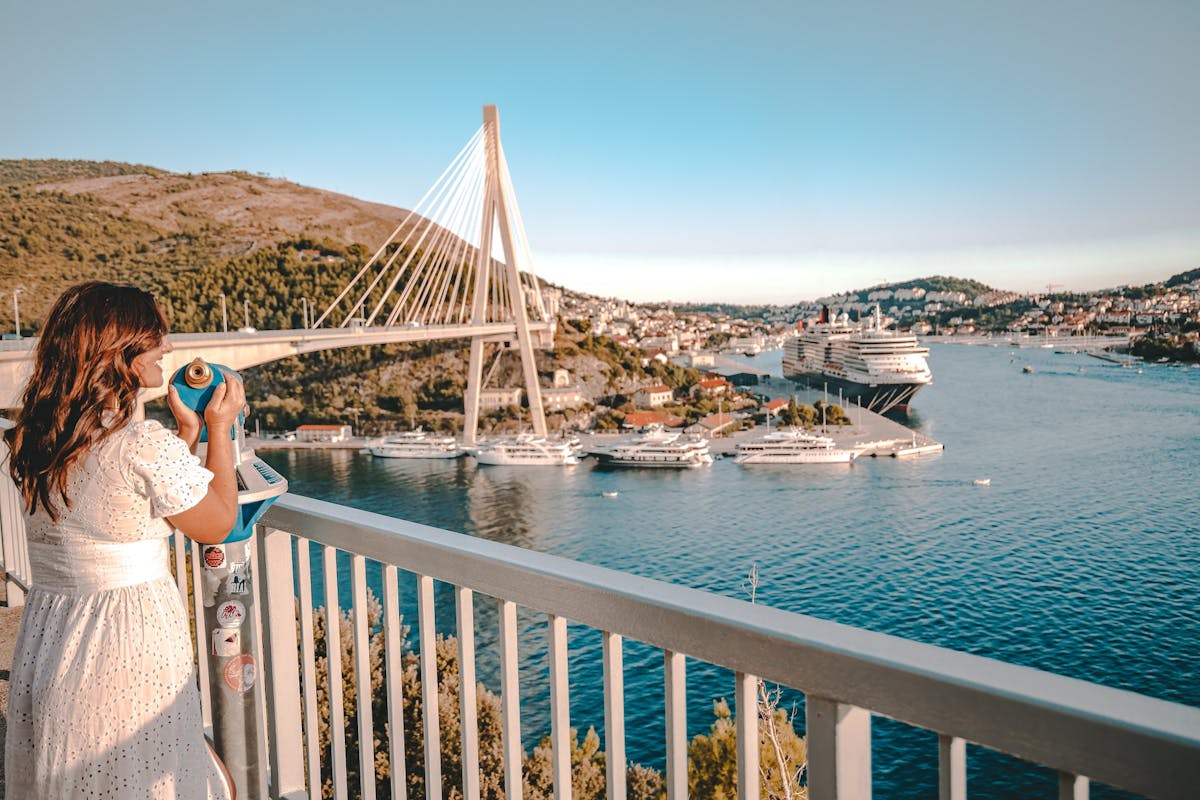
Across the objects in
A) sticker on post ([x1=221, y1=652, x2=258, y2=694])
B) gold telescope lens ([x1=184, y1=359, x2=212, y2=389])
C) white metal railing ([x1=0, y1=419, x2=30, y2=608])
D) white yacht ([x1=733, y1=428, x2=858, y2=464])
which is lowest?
white yacht ([x1=733, y1=428, x2=858, y2=464])

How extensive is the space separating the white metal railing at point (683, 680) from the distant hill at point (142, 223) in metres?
23.9

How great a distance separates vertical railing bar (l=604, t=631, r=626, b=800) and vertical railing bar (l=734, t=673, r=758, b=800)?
8 cm

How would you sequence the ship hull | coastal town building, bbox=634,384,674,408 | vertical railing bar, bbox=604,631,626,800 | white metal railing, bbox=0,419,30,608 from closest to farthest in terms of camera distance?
vertical railing bar, bbox=604,631,626,800, white metal railing, bbox=0,419,30,608, coastal town building, bbox=634,384,674,408, the ship hull

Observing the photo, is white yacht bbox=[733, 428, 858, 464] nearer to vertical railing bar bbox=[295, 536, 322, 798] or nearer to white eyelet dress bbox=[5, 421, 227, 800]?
vertical railing bar bbox=[295, 536, 322, 798]

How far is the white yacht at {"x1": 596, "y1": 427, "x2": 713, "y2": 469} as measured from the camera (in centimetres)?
2069

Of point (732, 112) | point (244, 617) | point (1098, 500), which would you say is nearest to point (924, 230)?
point (732, 112)

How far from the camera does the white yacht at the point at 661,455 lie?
67.9ft

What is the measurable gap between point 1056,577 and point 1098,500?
17.4 ft

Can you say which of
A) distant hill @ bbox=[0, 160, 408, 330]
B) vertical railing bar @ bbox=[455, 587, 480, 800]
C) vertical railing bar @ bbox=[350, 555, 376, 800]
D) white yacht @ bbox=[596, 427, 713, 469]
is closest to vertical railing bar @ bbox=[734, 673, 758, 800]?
vertical railing bar @ bbox=[455, 587, 480, 800]

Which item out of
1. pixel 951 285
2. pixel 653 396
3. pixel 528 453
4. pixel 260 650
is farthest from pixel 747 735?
pixel 951 285

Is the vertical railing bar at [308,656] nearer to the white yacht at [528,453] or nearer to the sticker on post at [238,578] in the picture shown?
the sticker on post at [238,578]

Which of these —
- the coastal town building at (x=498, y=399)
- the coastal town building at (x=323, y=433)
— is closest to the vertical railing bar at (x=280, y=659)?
the coastal town building at (x=323, y=433)

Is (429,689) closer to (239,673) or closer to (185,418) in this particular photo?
(239,673)

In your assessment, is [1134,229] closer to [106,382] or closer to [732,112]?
[732,112]
